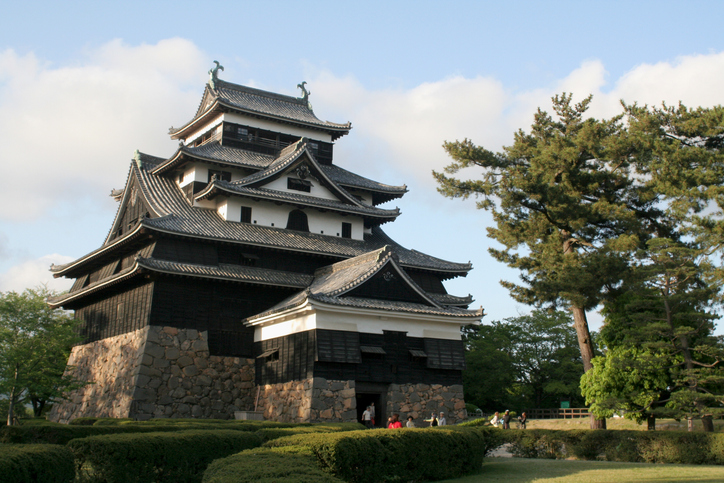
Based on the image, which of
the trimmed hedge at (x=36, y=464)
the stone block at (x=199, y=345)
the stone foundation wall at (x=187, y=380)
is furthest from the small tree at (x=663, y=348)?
the trimmed hedge at (x=36, y=464)

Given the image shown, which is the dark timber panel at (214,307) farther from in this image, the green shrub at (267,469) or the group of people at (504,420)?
the green shrub at (267,469)

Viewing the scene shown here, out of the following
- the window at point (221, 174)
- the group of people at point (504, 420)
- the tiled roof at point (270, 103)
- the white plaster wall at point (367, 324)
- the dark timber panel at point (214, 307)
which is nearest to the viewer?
the white plaster wall at point (367, 324)

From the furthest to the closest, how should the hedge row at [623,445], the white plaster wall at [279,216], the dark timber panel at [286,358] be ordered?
the white plaster wall at [279,216] < the dark timber panel at [286,358] < the hedge row at [623,445]

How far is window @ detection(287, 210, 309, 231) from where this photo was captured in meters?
35.4

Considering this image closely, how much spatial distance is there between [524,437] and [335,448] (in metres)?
10.7

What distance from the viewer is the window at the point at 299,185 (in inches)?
1410

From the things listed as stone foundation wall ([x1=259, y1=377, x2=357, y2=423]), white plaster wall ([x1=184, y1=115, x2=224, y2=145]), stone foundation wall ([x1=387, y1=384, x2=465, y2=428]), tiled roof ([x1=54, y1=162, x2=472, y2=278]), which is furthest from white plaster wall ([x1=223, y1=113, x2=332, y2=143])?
stone foundation wall ([x1=387, y1=384, x2=465, y2=428])

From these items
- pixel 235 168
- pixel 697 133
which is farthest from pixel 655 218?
pixel 235 168

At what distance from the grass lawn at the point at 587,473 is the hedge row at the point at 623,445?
1.17 metres

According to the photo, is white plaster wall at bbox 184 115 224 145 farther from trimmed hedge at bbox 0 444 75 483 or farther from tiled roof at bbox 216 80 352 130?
trimmed hedge at bbox 0 444 75 483

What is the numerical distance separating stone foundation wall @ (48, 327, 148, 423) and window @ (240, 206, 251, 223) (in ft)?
26.5

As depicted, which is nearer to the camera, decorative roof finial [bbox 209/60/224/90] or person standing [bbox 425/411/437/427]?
person standing [bbox 425/411/437/427]

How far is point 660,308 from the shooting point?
24172mm

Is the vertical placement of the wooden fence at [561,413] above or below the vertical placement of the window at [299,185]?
below
